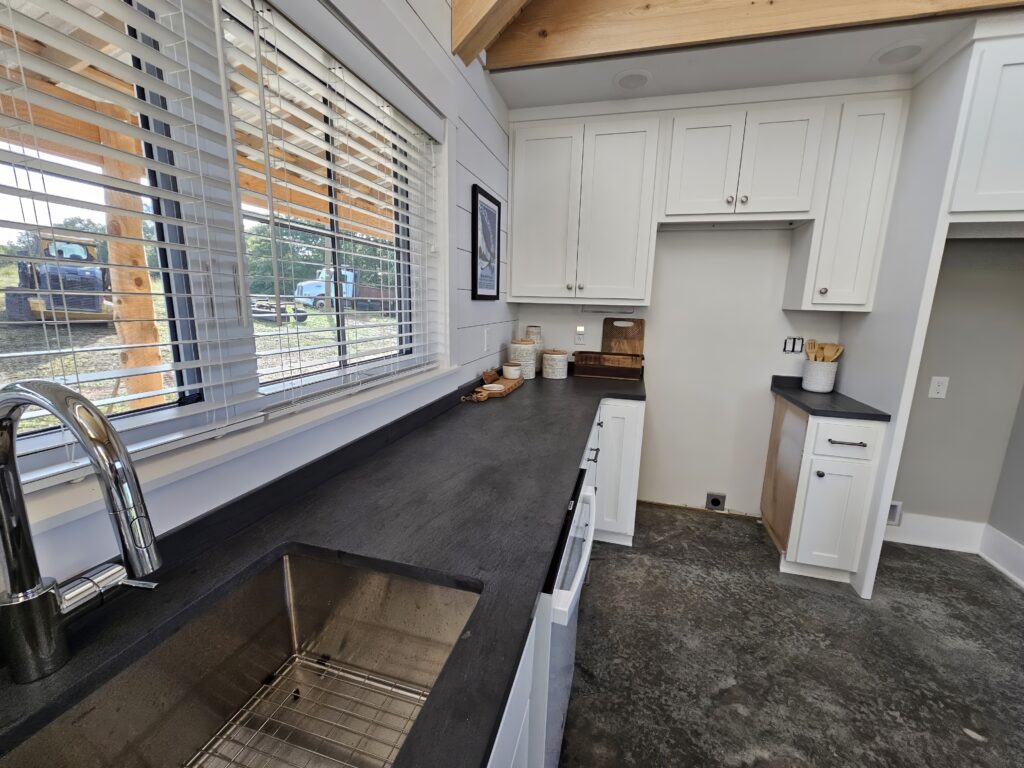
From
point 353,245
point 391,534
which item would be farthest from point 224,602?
point 353,245

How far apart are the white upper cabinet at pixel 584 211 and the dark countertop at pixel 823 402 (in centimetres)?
96

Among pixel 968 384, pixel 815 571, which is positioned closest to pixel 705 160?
pixel 968 384

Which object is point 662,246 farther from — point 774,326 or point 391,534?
point 391,534

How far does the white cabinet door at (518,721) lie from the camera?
0.56 m

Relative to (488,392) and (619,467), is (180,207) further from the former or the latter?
(619,467)

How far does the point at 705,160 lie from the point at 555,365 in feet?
4.46

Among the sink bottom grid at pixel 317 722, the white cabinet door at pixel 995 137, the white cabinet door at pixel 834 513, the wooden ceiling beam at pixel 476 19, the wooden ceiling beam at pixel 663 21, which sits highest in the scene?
the wooden ceiling beam at pixel 663 21

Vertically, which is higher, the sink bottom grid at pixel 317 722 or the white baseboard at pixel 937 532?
the sink bottom grid at pixel 317 722

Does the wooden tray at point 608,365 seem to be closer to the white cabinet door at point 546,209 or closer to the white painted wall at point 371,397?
the white cabinet door at point 546,209

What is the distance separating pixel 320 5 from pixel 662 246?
7.20 ft

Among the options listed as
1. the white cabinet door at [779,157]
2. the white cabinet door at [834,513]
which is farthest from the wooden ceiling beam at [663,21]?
the white cabinet door at [834,513]

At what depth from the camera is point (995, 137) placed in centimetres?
164

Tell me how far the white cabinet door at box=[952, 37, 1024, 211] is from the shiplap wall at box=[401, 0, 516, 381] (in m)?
1.98

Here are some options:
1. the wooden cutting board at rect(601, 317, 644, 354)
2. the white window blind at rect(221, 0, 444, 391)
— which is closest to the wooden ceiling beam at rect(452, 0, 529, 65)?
the white window blind at rect(221, 0, 444, 391)
